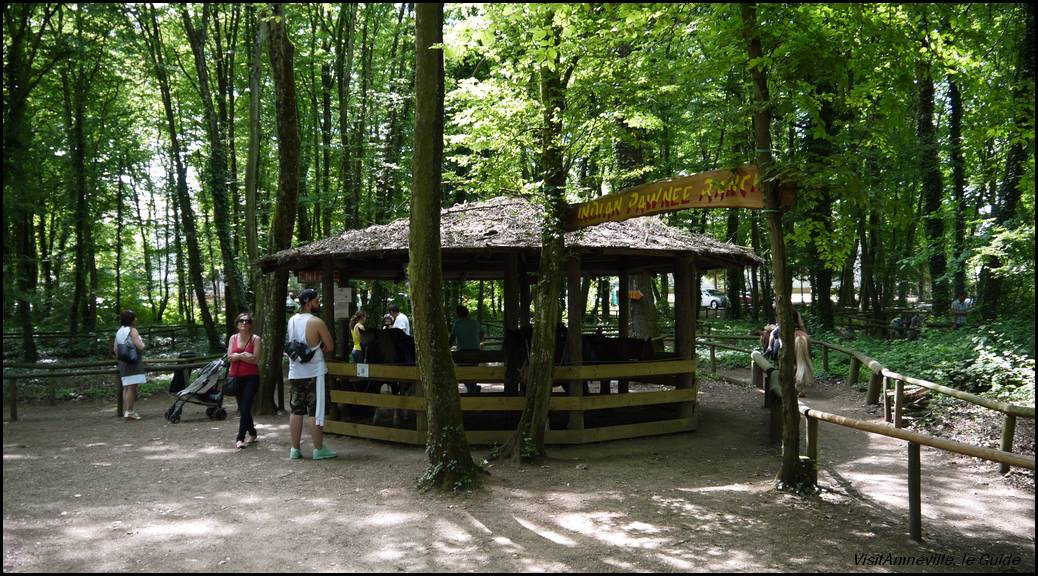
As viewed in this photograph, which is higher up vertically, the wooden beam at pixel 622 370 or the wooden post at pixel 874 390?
the wooden beam at pixel 622 370

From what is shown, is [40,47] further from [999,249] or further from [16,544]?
[999,249]

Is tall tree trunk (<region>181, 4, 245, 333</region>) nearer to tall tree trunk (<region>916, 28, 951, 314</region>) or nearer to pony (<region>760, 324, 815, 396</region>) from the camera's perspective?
pony (<region>760, 324, 815, 396</region>)

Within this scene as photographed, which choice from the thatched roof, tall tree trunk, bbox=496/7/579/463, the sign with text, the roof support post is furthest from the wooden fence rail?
the roof support post

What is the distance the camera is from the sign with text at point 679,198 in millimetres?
6262

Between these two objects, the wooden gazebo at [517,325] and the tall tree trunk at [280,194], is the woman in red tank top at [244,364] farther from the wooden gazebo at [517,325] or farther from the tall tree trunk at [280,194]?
the tall tree trunk at [280,194]

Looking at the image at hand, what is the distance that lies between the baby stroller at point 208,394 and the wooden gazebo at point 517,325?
2037 mm

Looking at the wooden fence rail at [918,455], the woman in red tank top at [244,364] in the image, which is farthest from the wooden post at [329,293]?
the wooden fence rail at [918,455]

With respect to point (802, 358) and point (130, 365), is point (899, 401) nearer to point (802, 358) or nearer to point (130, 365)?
point (802, 358)

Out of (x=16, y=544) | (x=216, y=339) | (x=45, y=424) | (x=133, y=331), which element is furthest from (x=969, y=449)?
(x=216, y=339)

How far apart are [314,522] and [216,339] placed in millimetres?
15895

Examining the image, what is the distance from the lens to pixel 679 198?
6.86 m

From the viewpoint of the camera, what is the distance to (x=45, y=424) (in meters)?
10.8

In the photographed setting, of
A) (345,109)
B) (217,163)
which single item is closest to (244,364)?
(217,163)

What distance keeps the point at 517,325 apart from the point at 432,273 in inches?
170
